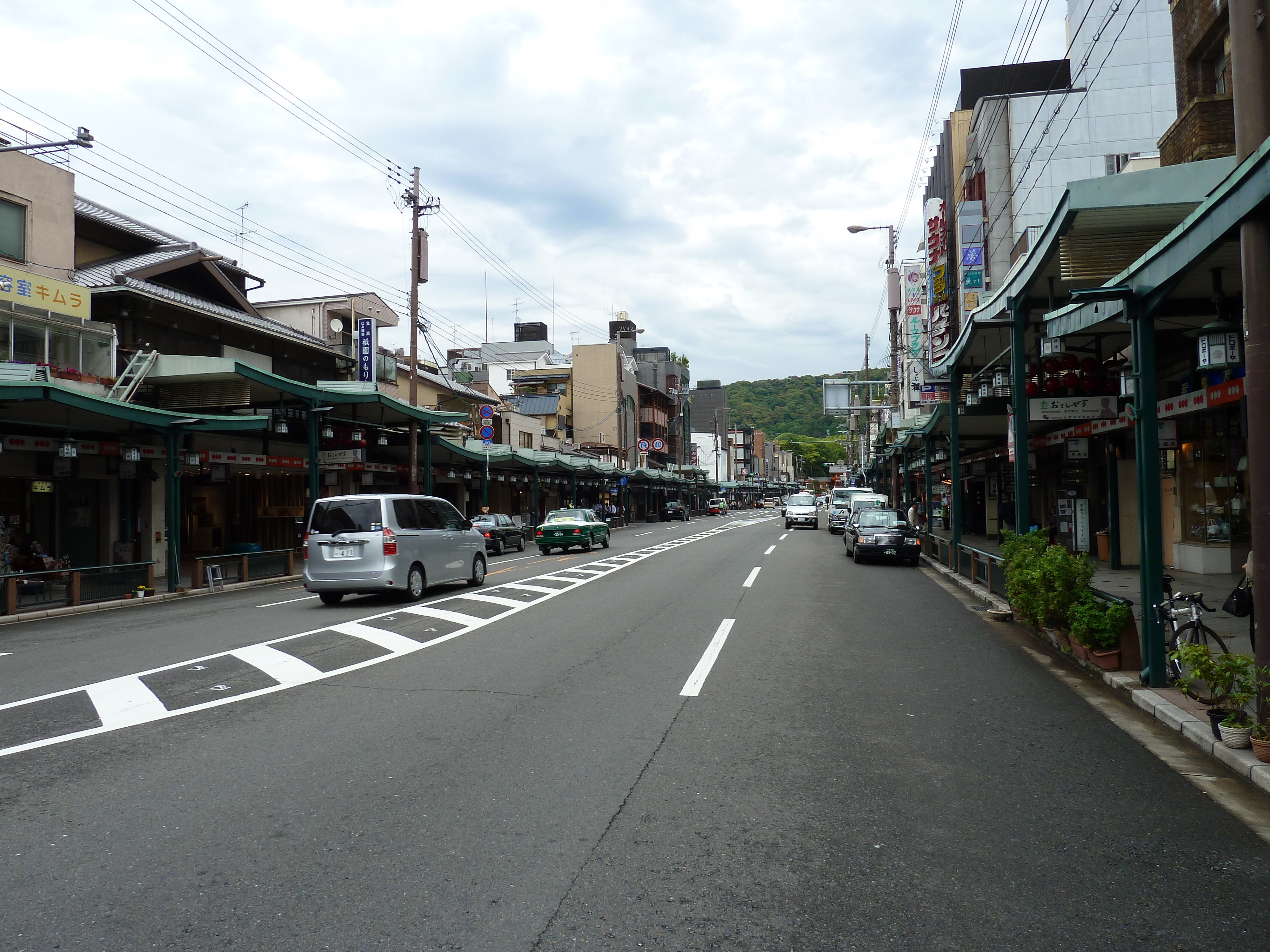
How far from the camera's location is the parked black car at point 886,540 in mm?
23266

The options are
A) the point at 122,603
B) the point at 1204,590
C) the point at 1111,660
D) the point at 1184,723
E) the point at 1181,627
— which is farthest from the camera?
the point at 122,603

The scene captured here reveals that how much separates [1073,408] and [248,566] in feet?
60.5

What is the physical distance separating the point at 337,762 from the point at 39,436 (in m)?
17.1

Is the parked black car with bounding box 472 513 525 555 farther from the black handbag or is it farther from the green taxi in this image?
the black handbag

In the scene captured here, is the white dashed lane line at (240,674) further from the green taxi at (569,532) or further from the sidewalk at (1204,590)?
the green taxi at (569,532)

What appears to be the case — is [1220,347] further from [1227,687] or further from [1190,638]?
[1227,687]

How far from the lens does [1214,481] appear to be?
Answer: 53.6ft

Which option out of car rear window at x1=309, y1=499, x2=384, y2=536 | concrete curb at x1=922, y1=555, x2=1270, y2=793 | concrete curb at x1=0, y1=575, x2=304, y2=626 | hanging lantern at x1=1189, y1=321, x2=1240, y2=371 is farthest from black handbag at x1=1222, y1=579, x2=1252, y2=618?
concrete curb at x1=0, y1=575, x2=304, y2=626

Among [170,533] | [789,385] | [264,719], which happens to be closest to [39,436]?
[170,533]

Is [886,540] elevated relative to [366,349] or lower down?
lower down

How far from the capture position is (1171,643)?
26.0 feet

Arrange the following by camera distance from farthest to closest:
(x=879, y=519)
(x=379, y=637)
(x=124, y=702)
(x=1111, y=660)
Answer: (x=879, y=519)
(x=379, y=637)
(x=1111, y=660)
(x=124, y=702)

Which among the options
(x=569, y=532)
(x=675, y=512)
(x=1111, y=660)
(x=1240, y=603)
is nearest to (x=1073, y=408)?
(x=1111, y=660)

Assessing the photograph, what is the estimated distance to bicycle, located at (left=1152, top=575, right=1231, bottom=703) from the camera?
7.71 metres
